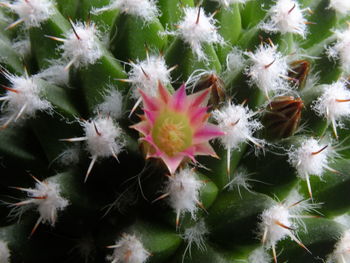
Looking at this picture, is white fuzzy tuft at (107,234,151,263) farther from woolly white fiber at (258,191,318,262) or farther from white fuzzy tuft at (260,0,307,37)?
white fuzzy tuft at (260,0,307,37)

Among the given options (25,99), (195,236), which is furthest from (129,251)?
(25,99)

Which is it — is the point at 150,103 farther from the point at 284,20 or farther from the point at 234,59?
the point at 284,20

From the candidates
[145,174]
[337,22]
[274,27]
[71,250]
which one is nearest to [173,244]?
[145,174]

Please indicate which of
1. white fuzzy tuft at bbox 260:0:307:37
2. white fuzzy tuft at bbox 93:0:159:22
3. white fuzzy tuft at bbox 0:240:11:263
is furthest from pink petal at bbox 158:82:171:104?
white fuzzy tuft at bbox 0:240:11:263

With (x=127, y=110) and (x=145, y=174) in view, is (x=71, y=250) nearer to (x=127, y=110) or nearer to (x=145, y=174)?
(x=145, y=174)

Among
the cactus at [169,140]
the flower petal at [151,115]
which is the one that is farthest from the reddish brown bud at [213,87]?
the flower petal at [151,115]

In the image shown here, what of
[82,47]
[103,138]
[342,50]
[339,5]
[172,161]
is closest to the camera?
[172,161]
